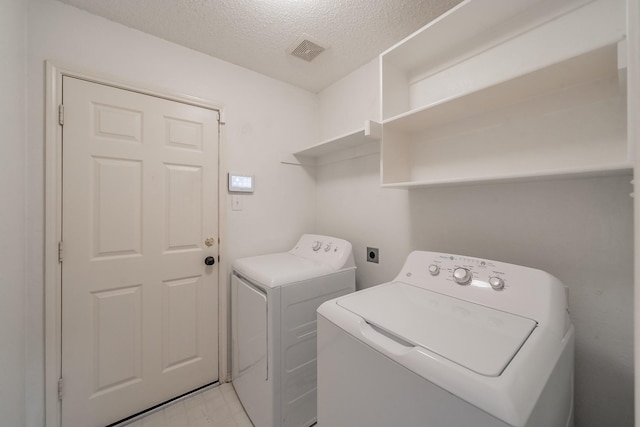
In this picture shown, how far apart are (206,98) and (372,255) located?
5.70ft

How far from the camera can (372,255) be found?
188cm

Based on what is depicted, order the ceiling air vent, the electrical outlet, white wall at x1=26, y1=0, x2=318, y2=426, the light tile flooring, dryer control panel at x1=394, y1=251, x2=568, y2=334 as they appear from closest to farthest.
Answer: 1. dryer control panel at x1=394, y1=251, x2=568, y2=334
2. white wall at x1=26, y1=0, x2=318, y2=426
3. the light tile flooring
4. the ceiling air vent
5. the electrical outlet

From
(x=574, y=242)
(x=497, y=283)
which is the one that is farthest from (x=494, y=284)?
(x=574, y=242)

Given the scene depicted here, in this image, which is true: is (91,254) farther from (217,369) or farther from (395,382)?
(395,382)

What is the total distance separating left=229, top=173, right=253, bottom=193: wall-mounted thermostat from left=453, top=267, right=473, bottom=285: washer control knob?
1.58 meters

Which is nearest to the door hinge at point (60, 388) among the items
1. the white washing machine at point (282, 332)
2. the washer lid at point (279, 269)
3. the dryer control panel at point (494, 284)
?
the white washing machine at point (282, 332)

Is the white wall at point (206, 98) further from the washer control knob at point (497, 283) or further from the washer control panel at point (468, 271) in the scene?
the washer control knob at point (497, 283)

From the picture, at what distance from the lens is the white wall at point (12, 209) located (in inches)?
41.0

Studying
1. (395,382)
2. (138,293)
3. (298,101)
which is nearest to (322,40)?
(298,101)

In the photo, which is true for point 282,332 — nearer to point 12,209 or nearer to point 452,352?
point 452,352

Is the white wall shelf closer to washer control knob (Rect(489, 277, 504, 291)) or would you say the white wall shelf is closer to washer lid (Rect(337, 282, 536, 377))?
washer control knob (Rect(489, 277, 504, 291))

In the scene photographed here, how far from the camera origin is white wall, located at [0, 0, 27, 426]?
104 centimetres

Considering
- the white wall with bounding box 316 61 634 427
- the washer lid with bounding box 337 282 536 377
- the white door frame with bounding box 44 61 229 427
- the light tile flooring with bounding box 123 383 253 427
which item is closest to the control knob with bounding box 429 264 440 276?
the washer lid with bounding box 337 282 536 377

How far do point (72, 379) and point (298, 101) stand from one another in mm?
2546
